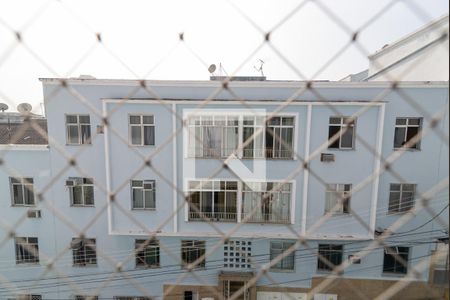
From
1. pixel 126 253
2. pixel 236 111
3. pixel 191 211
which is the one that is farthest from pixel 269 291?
pixel 236 111

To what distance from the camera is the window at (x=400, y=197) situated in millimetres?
2670

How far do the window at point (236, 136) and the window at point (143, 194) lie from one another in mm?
569

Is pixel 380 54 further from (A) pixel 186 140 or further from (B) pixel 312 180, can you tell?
(A) pixel 186 140

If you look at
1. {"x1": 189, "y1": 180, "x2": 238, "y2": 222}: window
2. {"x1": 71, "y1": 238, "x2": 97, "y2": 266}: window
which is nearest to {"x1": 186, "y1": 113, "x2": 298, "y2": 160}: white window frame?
{"x1": 189, "y1": 180, "x2": 238, "y2": 222}: window

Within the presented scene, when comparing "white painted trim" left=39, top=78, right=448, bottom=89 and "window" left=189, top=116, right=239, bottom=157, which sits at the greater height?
"white painted trim" left=39, top=78, right=448, bottom=89

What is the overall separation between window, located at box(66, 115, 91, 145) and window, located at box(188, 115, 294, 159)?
44.3 inches

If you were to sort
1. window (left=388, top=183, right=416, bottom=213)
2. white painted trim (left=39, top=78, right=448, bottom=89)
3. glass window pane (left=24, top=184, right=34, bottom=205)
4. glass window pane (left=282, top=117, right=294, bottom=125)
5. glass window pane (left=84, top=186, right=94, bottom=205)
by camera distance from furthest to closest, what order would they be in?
glass window pane (left=24, top=184, right=34, bottom=205)
glass window pane (left=84, top=186, right=94, bottom=205)
window (left=388, top=183, right=416, bottom=213)
glass window pane (left=282, top=117, right=294, bottom=125)
white painted trim (left=39, top=78, right=448, bottom=89)

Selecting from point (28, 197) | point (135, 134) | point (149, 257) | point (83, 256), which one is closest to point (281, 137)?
point (135, 134)

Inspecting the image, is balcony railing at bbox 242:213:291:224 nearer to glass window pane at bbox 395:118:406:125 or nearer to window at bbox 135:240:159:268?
window at bbox 135:240:159:268

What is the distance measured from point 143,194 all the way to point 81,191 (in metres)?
0.70

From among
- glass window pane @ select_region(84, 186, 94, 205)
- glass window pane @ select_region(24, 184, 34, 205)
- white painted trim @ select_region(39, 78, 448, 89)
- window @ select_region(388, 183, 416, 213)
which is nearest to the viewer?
white painted trim @ select_region(39, 78, 448, 89)

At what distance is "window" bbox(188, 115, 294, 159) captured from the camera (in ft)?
8.23

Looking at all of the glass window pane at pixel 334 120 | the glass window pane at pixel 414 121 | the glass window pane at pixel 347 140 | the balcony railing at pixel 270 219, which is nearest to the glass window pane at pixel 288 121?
the glass window pane at pixel 334 120

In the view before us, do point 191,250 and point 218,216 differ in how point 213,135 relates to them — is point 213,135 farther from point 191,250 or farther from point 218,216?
point 191,250
